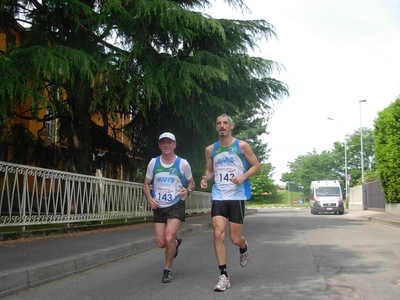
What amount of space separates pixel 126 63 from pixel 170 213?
23.2 ft

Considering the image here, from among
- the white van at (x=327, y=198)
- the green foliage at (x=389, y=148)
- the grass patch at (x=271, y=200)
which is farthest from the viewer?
the grass patch at (x=271, y=200)

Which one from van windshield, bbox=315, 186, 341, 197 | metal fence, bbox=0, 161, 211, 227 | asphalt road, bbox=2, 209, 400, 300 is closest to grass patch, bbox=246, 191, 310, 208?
van windshield, bbox=315, 186, 341, 197

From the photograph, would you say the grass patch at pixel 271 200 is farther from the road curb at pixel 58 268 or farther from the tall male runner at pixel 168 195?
the tall male runner at pixel 168 195

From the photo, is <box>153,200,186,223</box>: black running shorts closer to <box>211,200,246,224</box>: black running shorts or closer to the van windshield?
<box>211,200,246,224</box>: black running shorts

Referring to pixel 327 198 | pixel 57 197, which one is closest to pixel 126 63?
pixel 57 197

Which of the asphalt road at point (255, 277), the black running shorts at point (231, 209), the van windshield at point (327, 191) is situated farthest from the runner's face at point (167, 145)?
the van windshield at point (327, 191)

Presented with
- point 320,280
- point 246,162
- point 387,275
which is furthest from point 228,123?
point 387,275

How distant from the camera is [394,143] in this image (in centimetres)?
2122

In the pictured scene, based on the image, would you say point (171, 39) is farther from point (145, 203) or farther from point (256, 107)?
point (145, 203)

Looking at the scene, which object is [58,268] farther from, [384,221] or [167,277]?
[384,221]

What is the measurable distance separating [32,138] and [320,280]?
1217cm

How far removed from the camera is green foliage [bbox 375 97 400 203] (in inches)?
831

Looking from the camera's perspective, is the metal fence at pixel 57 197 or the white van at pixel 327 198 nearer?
the metal fence at pixel 57 197

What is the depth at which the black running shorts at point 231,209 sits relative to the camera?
532 cm
